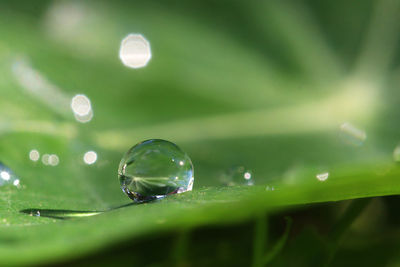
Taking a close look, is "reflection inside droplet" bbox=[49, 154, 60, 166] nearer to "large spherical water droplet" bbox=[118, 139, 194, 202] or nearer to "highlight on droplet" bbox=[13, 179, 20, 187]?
"highlight on droplet" bbox=[13, 179, 20, 187]

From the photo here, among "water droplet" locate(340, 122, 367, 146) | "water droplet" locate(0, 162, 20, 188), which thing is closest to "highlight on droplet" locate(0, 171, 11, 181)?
"water droplet" locate(0, 162, 20, 188)

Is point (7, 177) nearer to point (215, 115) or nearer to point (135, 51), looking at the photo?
point (215, 115)

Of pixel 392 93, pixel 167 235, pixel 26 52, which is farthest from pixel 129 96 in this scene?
pixel 392 93

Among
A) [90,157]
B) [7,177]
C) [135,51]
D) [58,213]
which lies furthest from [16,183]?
[135,51]

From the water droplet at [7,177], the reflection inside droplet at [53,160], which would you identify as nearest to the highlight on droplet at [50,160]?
the reflection inside droplet at [53,160]

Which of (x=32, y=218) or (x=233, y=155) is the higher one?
(x=233, y=155)

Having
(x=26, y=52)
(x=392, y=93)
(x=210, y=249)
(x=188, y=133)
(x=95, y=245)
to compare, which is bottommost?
(x=95, y=245)

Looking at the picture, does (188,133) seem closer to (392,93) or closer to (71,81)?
(71,81)

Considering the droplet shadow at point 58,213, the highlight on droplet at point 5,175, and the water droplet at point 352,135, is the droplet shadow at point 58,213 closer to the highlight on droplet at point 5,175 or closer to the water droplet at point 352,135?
the highlight on droplet at point 5,175
